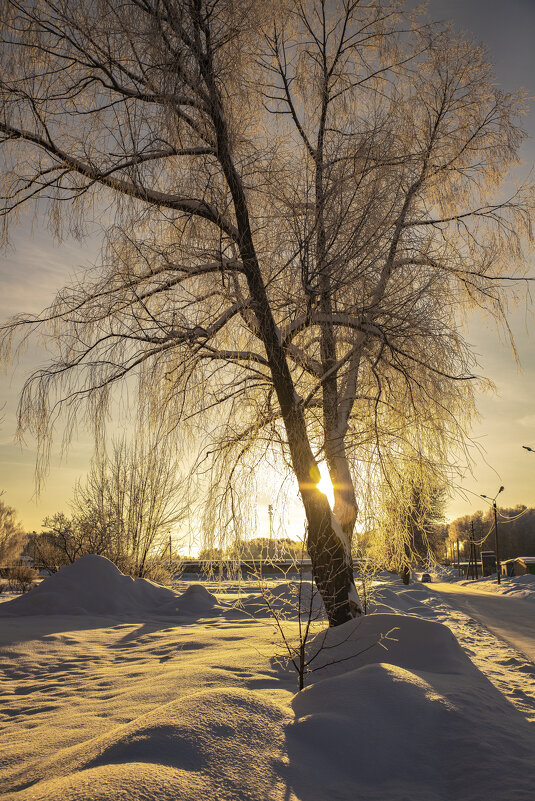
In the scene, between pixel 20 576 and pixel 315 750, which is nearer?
pixel 315 750

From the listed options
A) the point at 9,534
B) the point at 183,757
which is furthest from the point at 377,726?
the point at 9,534

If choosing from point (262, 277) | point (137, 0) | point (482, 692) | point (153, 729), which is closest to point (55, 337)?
point (262, 277)

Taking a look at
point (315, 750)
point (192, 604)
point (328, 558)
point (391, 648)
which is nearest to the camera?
point (315, 750)

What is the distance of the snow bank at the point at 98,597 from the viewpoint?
9.42 metres

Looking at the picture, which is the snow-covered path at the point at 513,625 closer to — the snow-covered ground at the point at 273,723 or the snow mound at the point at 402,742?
the snow-covered ground at the point at 273,723

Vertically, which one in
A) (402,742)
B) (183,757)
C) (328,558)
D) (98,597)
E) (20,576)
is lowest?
(402,742)

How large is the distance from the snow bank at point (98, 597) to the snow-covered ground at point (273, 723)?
3.30 m

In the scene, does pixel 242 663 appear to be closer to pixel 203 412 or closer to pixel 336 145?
pixel 203 412

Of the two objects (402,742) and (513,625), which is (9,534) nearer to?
(513,625)

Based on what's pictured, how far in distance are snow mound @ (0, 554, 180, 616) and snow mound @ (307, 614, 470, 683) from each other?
577 cm

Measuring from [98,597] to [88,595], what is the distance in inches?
7.2

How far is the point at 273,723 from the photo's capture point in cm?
308

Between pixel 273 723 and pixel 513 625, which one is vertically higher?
pixel 273 723

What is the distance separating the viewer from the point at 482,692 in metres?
3.97
